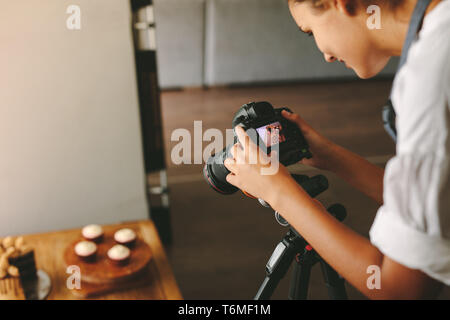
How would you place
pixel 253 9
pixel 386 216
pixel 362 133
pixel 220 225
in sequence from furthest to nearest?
pixel 253 9
pixel 362 133
pixel 220 225
pixel 386 216

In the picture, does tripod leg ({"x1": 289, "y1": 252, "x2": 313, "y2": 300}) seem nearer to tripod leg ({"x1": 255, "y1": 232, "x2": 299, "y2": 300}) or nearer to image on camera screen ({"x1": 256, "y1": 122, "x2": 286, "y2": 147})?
tripod leg ({"x1": 255, "y1": 232, "x2": 299, "y2": 300})

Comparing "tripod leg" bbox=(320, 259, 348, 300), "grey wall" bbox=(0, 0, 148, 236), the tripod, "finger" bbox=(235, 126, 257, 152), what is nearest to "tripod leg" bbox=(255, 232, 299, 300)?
the tripod

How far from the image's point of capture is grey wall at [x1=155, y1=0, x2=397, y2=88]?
275cm

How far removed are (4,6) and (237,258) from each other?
1.16m

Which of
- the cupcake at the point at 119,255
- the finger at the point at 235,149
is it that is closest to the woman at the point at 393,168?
the finger at the point at 235,149

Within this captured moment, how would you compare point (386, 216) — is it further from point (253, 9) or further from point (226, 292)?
point (253, 9)

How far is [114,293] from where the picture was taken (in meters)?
1.07

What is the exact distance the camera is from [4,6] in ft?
3.61

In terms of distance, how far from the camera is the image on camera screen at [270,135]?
26.2 inches

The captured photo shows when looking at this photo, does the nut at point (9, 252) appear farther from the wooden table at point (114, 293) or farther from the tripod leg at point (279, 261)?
the tripod leg at point (279, 261)

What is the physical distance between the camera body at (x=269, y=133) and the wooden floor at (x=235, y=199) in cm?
29

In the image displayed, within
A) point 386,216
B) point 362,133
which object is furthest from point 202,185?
point 386,216

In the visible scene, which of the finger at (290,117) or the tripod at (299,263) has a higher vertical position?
the finger at (290,117)

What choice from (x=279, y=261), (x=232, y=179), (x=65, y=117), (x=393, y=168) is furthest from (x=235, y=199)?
(x=393, y=168)
